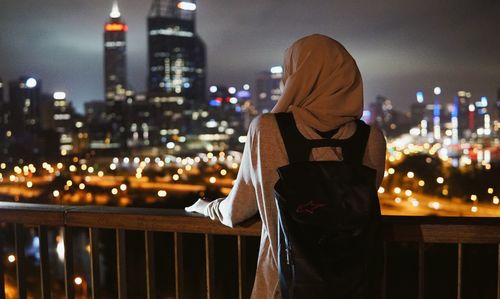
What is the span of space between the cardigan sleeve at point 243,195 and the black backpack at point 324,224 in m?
0.12

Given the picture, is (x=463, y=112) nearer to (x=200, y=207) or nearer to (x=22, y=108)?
(x=22, y=108)

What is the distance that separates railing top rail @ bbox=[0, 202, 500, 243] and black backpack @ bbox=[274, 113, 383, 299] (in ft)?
1.76

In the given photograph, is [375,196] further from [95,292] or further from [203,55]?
[203,55]

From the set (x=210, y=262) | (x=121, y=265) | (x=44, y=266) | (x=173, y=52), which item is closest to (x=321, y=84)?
(x=210, y=262)

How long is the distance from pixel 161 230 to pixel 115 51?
119 meters

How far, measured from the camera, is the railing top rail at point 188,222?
1765mm

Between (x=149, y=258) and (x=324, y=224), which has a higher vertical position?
(x=324, y=224)

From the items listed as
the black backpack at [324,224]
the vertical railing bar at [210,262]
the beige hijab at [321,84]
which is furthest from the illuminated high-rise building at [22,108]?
the black backpack at [324,224]

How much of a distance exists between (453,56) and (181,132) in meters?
50.0

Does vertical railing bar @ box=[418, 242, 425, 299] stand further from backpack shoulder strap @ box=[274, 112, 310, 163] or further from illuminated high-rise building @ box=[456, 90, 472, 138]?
illuminated high-rise building @ box=[456, 90, 472, 138]

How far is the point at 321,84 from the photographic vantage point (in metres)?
1.33

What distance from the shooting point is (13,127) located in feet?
250

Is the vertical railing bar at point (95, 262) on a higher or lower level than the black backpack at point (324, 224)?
lower

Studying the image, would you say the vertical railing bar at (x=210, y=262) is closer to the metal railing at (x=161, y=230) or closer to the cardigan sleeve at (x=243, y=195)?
the metal railing at (x=161, y=230)
